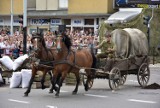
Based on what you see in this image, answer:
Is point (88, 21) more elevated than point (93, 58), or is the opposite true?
point (88, 21)

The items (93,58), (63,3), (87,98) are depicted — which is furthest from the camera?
(63,3)

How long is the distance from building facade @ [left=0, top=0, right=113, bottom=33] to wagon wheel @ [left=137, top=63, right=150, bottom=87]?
88.1 feet

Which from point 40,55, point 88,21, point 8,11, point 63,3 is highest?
point 63,3

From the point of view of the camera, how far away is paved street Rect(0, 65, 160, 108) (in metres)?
14.2

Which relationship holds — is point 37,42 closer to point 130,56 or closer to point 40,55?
point 40,55

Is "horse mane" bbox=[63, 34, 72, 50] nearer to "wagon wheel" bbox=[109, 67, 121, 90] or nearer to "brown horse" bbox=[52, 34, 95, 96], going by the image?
"brown horse" bbox=[52, 34, 95, 96]

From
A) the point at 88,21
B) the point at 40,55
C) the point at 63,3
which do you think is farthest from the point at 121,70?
the point at 63,3

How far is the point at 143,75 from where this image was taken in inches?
744

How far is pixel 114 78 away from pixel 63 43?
246 centimetres

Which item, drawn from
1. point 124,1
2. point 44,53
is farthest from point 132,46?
point 124,1

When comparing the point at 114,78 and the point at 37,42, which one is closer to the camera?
the point at 37,42

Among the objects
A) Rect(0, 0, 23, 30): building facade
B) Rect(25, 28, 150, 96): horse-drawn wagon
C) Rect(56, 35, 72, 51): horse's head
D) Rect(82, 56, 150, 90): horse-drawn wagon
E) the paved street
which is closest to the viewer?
the paved street

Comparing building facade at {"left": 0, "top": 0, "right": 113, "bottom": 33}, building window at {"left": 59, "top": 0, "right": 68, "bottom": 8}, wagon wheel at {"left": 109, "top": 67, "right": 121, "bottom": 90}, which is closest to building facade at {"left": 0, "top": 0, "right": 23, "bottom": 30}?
building facade at {"left": 0, "top": 0, "right": 113, "bottom": 33}

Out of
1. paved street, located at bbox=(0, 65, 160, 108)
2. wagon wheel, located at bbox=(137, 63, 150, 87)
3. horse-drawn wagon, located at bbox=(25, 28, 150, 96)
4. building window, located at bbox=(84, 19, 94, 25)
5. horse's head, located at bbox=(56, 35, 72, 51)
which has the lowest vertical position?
paved street, located at bbox=(0, 65, 160, 108)
